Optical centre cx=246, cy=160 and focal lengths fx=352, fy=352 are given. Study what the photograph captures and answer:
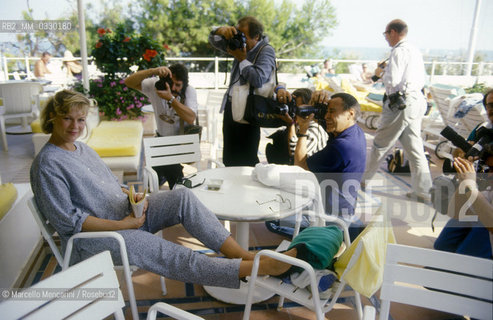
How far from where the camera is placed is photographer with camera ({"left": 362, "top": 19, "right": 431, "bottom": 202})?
3.31 metres

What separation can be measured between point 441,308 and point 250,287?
0.70 meters

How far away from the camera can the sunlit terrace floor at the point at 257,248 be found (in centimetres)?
192

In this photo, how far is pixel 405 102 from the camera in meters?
3.31

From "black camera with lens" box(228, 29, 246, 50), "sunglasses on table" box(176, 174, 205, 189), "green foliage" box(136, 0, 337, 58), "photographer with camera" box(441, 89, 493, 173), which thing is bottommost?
"sunglasses on table" box(176, 174, 205, 189)

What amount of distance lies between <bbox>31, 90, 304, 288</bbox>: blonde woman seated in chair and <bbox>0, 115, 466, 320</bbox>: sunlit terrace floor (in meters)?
0.43

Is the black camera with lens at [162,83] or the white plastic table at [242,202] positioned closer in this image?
the white plastic table at [242,202]

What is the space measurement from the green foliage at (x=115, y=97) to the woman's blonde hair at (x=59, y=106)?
3103 millimetres

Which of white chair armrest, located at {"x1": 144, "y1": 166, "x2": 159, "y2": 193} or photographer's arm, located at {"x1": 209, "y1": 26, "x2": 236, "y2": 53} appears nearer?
white chair armrest, located at {"x1": 144, "y1": 166, "x2": 159, "y2": 193}

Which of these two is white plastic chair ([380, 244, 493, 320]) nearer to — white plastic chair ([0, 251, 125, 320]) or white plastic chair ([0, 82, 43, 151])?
white plastic chair ([0, 251, 125, 320])

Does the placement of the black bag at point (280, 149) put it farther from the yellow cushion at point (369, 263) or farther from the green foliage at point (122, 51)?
the green foliage at point (122, 51)

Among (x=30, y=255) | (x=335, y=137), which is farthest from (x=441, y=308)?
(x=30, y=255)

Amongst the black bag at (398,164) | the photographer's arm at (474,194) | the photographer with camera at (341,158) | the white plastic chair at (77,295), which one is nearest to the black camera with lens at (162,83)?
the photographer with camera at (341,158)

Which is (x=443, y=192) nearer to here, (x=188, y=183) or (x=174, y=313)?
(x=188, y=183)

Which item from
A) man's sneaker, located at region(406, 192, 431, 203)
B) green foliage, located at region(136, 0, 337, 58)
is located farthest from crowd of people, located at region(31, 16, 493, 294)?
green foliage, located at region(136, 0, 337, 58)
